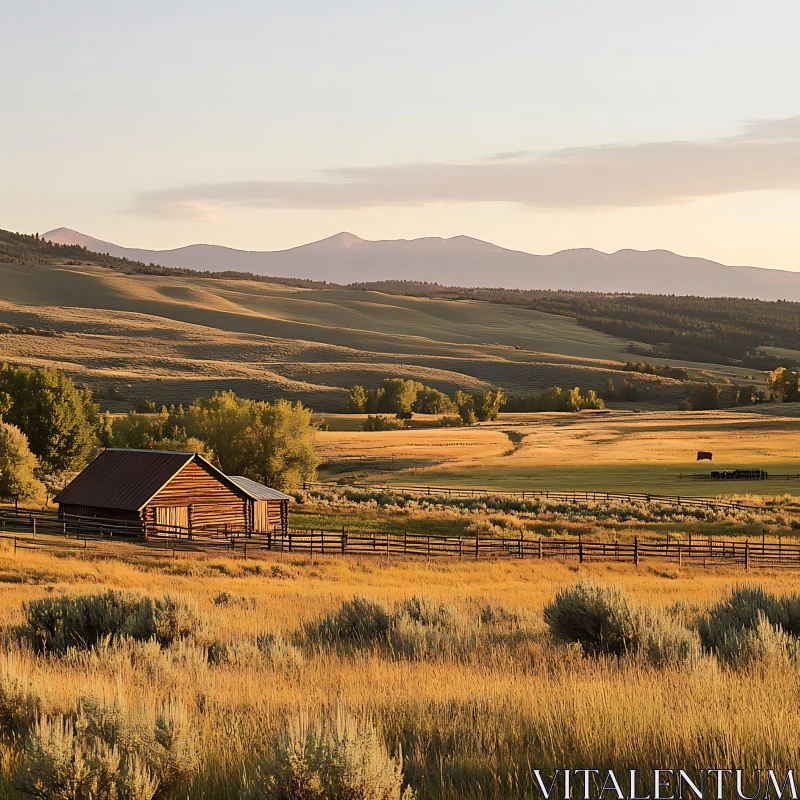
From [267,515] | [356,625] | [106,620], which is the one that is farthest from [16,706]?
[267,515]

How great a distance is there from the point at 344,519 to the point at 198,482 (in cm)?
898

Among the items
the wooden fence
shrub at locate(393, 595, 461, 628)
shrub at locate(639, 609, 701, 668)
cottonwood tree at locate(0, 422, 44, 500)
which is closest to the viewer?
shrub at locate(639, 609, 701, 668)

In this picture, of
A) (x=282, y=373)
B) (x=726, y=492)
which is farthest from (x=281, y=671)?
(x=282, y=373)

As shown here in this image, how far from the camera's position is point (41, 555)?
3250cm

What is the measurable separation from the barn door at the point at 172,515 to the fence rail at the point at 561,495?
19.7 m

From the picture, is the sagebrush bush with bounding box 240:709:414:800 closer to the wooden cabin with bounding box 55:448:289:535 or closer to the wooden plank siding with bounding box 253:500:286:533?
the wooden cabin with bounding box 55:448:289:535

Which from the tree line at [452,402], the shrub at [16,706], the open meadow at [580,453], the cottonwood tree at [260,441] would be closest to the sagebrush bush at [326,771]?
the shrub at [16,706]

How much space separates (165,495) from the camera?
45125 mm

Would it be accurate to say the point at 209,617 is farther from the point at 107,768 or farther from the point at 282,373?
the point at 282,373

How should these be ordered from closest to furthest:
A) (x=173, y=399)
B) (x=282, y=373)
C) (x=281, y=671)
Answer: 1. (x=281, y=671)
2. (x=173, y=399)
3. (x=282, y=373)

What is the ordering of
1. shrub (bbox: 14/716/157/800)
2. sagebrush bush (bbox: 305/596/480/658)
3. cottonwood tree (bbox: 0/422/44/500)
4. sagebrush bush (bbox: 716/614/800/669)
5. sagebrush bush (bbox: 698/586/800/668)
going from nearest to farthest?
shrub (bbox: 14/716/157/800) → sagebrush bush (bbox: 716/614/800/669) → sagebrush bush (bbox: 698/586/800/668) → sagebrush bush (bbox: 305/596/480/658) → cottonwood tree (bbox: 0/422/44/500)

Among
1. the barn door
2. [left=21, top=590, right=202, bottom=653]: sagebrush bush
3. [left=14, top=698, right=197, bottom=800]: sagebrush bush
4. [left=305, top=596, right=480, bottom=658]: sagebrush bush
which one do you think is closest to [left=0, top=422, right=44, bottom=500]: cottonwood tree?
the barn door

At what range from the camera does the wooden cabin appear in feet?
147

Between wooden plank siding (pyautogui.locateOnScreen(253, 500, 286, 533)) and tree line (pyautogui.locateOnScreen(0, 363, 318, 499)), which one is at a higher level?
tree line (pyautogui.locateOnScreen(0, 363, 318, 499))
